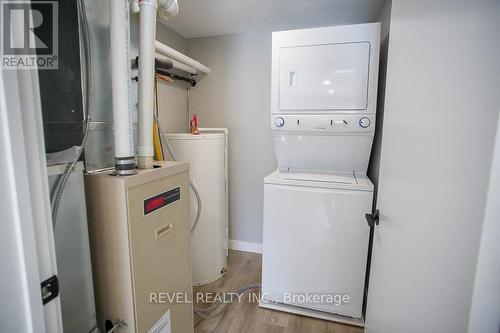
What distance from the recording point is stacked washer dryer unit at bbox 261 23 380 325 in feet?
5.31

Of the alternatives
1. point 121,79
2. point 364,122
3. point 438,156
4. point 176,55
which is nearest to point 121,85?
point 121,79

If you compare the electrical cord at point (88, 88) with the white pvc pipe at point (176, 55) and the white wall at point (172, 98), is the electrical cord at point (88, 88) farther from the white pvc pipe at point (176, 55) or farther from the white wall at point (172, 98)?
the white wall at point (172, 98)

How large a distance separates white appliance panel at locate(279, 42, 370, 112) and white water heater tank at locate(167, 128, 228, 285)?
2.50 ft

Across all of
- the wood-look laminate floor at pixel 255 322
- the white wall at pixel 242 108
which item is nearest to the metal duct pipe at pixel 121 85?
the wood-look laminate floor at pixel 255 322

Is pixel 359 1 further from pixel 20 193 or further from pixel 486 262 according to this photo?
pixel 20 193

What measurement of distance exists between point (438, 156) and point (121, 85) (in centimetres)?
109

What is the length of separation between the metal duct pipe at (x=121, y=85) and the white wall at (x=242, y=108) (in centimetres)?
170

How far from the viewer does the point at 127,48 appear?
905mm

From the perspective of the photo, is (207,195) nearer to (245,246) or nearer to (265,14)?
(245,246)

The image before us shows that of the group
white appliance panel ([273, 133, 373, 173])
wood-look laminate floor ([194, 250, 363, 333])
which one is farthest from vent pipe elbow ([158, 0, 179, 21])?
wood-look laminate floor ([194, 250, 363, 333])

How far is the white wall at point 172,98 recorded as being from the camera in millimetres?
2271

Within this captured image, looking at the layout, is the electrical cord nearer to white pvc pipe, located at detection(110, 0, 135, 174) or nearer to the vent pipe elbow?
white pvc pipe, located at detection(110, 0, 135, 174)

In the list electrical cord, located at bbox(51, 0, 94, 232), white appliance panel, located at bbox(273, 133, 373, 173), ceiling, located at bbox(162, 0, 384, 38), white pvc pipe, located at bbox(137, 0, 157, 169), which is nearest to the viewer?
electrical cord, located at bbox(51, 0, 94, 232)

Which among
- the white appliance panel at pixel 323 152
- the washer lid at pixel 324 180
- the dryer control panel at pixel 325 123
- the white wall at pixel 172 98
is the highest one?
the white wall at pixel 172 98
